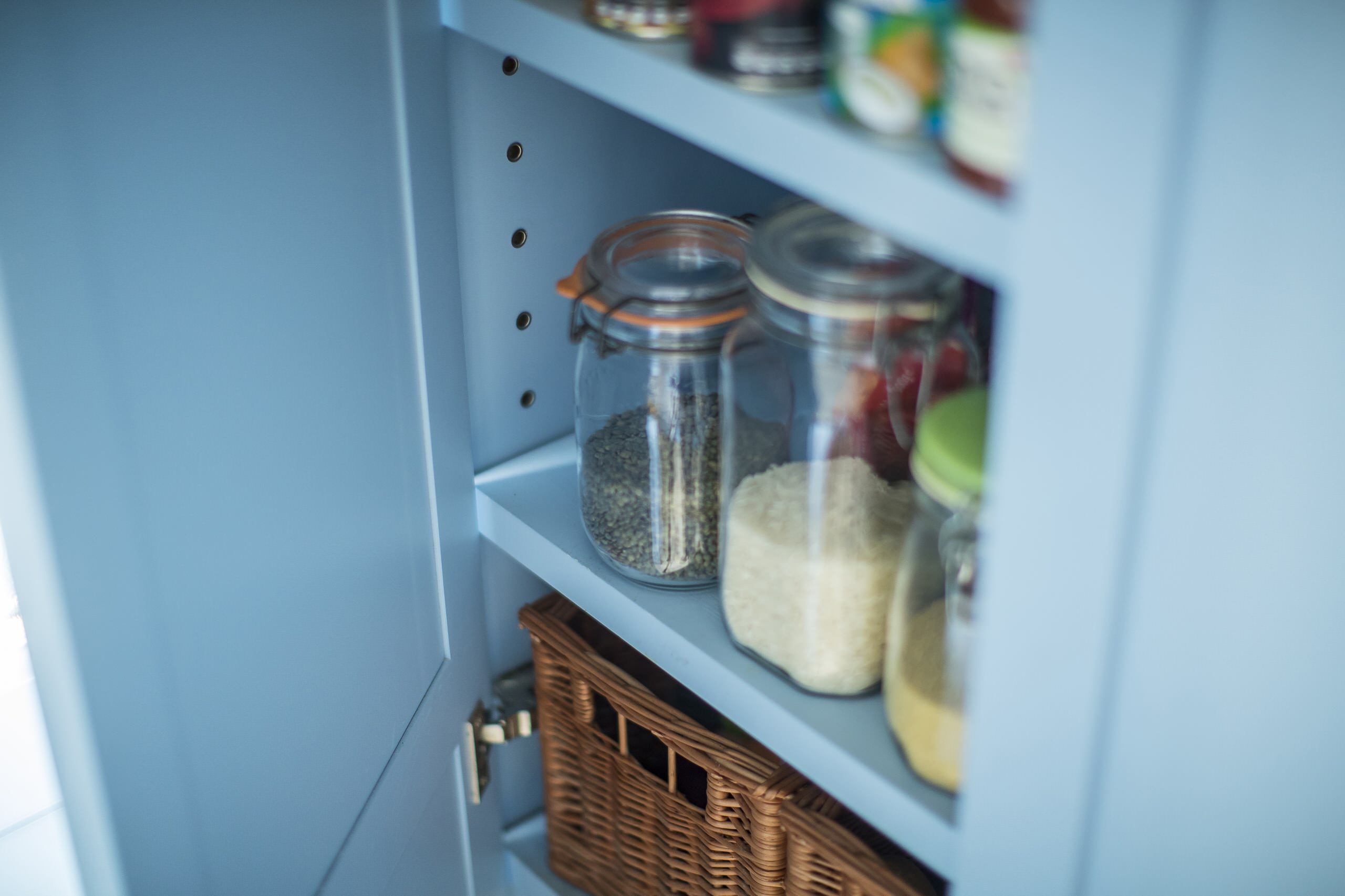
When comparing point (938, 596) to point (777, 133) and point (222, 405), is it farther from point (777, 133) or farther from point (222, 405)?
point (222, 405)

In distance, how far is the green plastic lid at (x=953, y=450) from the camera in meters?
0.53

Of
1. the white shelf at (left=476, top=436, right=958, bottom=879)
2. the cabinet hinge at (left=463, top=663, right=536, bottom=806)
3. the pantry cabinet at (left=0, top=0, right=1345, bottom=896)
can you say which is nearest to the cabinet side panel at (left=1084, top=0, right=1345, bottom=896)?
the pantry cabinet at (left=0, top=0, right=1345, bottom=896)

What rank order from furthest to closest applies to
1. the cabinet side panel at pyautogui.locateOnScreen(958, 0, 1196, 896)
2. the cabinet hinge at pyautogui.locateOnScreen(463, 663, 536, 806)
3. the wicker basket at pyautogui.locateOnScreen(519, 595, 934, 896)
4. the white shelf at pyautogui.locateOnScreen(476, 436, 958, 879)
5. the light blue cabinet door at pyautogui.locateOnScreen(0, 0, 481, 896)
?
the cabinet hinge at pyautogui.locateOnScreen(463, 663, 536, 806), the wicker basket at pyautogui.locateOnScreen(519, 595, 934, 896), the white shelf at pyautogui.locateOnScreen(476, 436, 958, 879), the light blue cabinet door at pyautogui.locateOnScreen(0, 0, 481, 896), the cabinet side panel at pyautogui.locateOnScreen(958, 0, 1196, 896)

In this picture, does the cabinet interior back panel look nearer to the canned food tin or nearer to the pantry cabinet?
the pantry cabinet

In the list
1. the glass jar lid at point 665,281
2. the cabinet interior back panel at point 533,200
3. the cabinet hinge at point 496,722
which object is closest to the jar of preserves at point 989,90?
the glass jar lid at point 665,281

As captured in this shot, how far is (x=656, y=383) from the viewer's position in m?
0.76

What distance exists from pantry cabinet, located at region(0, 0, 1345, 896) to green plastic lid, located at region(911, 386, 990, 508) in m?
0.03

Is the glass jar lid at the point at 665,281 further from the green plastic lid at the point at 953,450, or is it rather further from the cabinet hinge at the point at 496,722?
the cabinet hinge at the point at 496,722

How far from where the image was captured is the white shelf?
0.62 metres

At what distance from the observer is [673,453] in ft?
2.50

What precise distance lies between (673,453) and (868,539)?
0.15m

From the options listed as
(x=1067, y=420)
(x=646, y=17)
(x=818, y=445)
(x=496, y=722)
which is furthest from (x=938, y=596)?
(x=496, y=722)

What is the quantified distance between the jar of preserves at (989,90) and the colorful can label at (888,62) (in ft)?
0.08

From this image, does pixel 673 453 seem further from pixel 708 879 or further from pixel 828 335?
pixel 708 879
